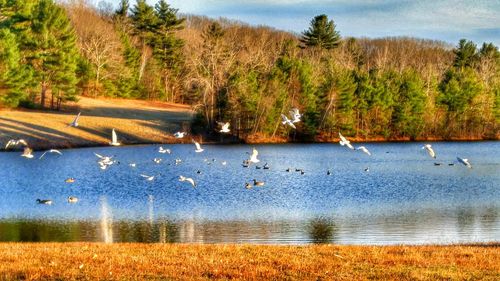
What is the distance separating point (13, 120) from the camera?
74.7m

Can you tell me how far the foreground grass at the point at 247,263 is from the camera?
12.2 meters

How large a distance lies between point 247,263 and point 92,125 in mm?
69238

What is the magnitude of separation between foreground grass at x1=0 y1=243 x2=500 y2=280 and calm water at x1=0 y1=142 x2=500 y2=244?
21.1 ft

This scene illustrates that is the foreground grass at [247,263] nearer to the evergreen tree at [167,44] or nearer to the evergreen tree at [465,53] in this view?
the evergreen tree at [167,44]

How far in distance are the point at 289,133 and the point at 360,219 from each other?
5615 centimetres

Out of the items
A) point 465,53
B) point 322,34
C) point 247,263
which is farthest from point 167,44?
point 247,263

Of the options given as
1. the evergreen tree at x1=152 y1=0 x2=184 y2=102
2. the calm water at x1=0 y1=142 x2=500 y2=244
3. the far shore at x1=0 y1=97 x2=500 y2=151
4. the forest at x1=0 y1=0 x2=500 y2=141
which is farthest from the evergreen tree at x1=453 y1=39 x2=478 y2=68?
the calm water at x1=0 y1=142 x2=500 y2=244

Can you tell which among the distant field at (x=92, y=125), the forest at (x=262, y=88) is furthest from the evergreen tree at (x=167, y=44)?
the distant field at (x=92, y=125)

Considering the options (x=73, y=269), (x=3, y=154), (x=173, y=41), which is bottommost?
(x=3, y=154)

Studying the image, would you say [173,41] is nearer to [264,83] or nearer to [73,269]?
[264,83]

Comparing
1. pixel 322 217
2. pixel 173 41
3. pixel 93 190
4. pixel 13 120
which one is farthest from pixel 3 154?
pixel 173 41

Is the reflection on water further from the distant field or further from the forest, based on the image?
the forest

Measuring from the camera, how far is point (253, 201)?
109 feet

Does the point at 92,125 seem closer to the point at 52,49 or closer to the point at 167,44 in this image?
the point at 52,49
